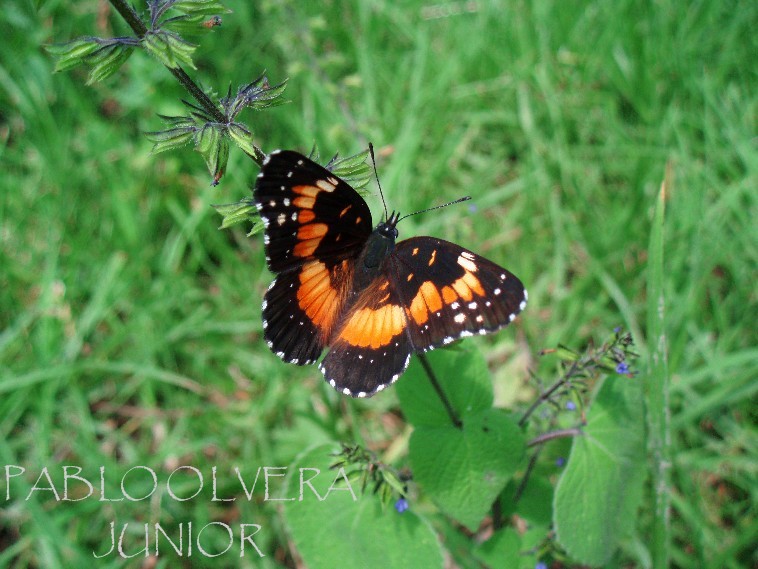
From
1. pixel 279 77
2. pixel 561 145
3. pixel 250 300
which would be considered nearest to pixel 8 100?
pixel 279 77

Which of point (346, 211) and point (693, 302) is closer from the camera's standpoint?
point (346, 211)

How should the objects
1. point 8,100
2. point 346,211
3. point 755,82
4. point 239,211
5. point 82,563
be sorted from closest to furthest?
point 239,211 < point 346,211 < point 82,563 < point 755,82 < point 8,100

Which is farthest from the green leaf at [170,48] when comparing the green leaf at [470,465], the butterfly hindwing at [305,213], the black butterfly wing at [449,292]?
the green leaf at [470,465]

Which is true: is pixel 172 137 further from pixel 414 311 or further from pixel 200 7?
pixel 414 311

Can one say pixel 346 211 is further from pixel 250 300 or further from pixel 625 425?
pixel 250 300

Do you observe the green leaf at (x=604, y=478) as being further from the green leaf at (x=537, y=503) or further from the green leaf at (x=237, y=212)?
the green leaf at (x=237, y=212)

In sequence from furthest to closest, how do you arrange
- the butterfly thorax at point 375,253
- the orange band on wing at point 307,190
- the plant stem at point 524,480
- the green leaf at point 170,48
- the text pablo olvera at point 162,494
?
the text pablo olvera at point 162,494 < the plant stem at point 524,480 < the butterfly thorax at point 375,253 < the orange band on wing at point 307,190 < the green leaf at point 170,48

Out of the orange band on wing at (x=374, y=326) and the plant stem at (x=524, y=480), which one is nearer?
the orange band on wing at (x=374, y=326)
